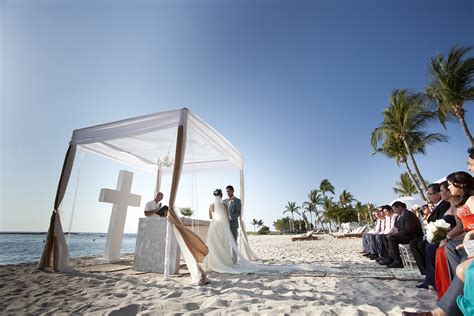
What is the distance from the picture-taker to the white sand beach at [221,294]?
229 centimetres

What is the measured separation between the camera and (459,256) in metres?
2.09

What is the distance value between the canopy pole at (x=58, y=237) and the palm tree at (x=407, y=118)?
16984 mm

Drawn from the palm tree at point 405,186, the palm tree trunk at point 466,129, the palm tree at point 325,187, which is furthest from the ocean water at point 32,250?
the palm tree at point 325,187

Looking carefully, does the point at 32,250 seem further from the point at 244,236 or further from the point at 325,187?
the point at 325,187

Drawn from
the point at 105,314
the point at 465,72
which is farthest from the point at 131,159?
the point at 465,72

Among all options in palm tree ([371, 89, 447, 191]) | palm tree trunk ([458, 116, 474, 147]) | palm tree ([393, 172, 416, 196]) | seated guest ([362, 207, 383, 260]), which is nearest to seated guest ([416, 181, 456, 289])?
seated guest ([362, 207, 383, 260])

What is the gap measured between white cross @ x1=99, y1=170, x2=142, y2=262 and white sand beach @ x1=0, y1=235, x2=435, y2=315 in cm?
221

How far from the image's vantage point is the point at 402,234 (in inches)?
182

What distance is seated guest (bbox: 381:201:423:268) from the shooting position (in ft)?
14.7

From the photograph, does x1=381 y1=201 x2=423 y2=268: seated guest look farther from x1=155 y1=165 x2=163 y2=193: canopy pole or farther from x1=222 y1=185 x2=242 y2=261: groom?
x1=155 y1=165 x2=163 y2=193: canopy pole

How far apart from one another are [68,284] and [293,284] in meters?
3.33

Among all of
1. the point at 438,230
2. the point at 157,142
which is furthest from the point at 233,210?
the point at 438,230

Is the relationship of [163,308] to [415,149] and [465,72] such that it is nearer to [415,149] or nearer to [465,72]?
[465,72]

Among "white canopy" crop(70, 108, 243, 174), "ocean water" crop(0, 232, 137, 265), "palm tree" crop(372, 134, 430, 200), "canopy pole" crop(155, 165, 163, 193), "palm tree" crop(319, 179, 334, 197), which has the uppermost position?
"palm tree" crop(319, 179, 334, 197)
